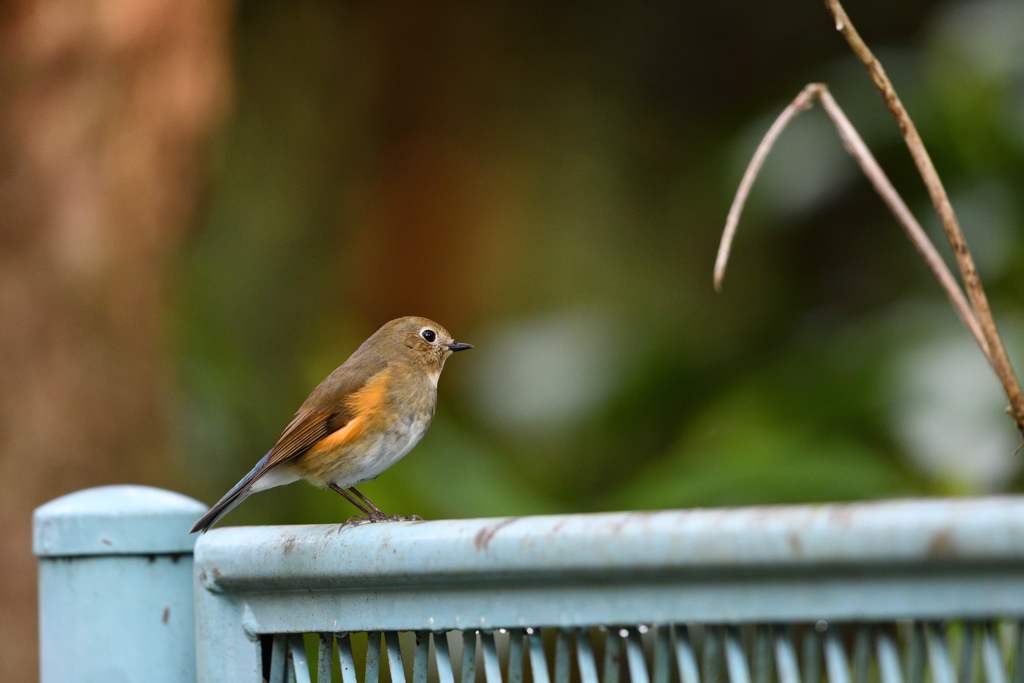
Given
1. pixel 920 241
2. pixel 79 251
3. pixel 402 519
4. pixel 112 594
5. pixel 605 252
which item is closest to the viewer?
pixel 920 241

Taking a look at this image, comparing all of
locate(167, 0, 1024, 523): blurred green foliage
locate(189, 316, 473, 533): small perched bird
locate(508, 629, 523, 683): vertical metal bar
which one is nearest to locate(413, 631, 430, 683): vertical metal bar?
locate(508, 629, 523, 683): vertical metal bar

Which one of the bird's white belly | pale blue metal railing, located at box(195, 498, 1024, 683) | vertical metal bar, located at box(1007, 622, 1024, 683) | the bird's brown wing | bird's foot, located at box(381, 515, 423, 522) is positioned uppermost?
the bird's brown wing

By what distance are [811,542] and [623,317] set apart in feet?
13.9

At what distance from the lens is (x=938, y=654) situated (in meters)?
0.91

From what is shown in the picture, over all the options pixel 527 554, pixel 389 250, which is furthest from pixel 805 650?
pixel 389 250

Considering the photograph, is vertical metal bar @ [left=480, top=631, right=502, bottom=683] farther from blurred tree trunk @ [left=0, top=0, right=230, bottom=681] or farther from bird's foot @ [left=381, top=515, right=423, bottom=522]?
blurred tree trunk @ [left=0, top=0, right=230, bottom=681]

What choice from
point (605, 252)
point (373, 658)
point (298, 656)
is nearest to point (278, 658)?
point (298, 656)

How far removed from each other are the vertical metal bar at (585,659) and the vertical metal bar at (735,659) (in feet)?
0.48

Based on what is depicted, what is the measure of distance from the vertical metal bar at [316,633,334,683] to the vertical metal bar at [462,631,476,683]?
0.19 meters

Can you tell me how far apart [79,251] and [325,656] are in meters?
3.19

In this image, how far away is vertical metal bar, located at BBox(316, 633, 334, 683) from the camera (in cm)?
128

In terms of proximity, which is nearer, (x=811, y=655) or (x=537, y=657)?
(x=811, y=655)

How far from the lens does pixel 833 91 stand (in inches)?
191

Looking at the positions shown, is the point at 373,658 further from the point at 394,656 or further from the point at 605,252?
the point at 605,252
